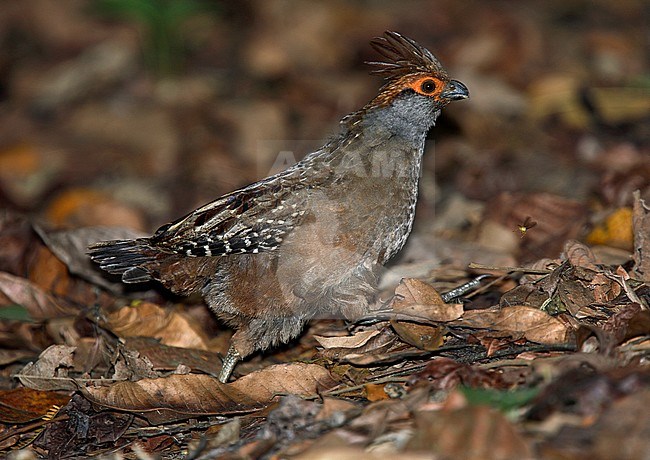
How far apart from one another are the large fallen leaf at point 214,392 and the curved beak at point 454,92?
5.90 ft

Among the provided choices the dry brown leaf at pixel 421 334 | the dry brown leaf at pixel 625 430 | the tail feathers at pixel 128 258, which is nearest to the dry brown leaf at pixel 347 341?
the dry brown leaf at pixel 421 334

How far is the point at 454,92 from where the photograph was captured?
4859 mm

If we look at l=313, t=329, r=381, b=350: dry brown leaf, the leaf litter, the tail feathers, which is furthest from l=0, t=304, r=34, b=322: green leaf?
l=313, t=329, r=381, b=350: dry brown leaf

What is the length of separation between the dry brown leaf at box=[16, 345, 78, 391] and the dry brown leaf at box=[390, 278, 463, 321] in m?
1.80

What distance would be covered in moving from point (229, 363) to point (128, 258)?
911 mm

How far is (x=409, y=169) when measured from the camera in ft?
15.6

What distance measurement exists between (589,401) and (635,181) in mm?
3518

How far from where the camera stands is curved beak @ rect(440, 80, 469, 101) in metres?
4.86

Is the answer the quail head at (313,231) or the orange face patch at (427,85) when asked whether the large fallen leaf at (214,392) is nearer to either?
the quail head at (313,231)

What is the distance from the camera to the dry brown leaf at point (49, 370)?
4.49m

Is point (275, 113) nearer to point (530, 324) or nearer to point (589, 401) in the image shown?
point (530, 324)

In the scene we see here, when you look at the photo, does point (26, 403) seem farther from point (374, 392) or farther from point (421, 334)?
point (421, 334)

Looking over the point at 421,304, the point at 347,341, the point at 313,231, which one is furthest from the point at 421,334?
the point at 313,231

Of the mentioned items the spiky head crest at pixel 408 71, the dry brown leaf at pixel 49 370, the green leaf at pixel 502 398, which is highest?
the spiky head crest at pixel 408 71
